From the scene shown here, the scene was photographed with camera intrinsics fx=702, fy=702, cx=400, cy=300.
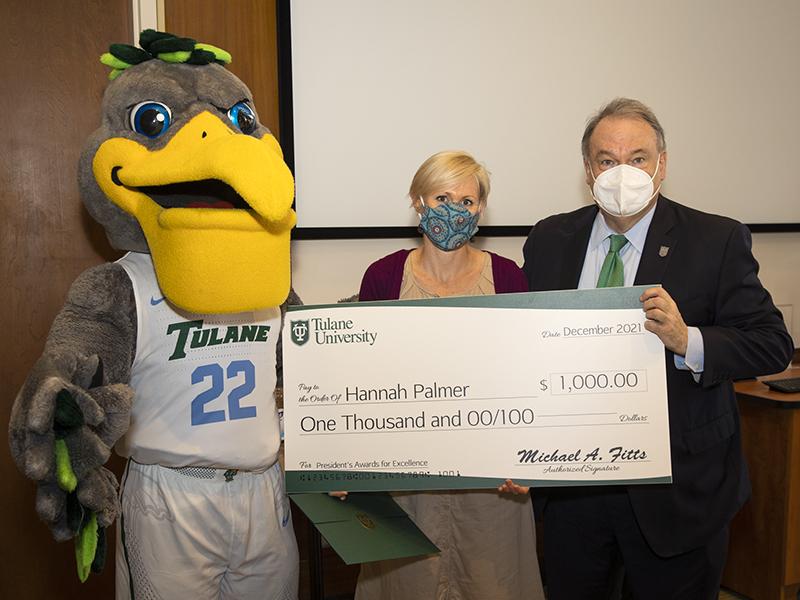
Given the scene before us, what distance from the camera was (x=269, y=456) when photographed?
1635 mm

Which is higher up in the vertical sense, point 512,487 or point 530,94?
point 530,94

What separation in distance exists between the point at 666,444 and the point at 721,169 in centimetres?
225

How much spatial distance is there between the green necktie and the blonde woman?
24 centimetres

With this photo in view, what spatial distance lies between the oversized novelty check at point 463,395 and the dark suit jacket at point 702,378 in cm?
21

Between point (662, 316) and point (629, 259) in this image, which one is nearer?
point (662, 316)

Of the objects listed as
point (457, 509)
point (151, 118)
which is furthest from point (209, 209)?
point (457, 509)

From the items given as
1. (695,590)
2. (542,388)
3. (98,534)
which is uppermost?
(542,388)

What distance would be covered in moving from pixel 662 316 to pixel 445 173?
0.66 metres

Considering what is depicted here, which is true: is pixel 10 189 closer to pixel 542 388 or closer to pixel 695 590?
pixel 542 388

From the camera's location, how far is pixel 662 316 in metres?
1.53

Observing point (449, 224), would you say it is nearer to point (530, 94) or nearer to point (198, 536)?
point (198, 536)

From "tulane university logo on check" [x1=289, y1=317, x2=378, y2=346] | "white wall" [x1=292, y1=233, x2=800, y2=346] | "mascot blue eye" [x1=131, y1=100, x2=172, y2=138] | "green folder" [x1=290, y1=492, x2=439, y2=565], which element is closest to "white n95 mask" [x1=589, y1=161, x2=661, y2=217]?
"tulane university logo on check" [x1=289, y1=317, x2=378, y2=346]

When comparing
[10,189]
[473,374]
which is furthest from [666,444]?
[10,189]

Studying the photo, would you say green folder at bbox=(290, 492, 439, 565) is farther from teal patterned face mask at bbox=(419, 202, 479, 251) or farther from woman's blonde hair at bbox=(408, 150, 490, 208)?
woman's blonde hair at bbox=(408, 150, 490, 208)
